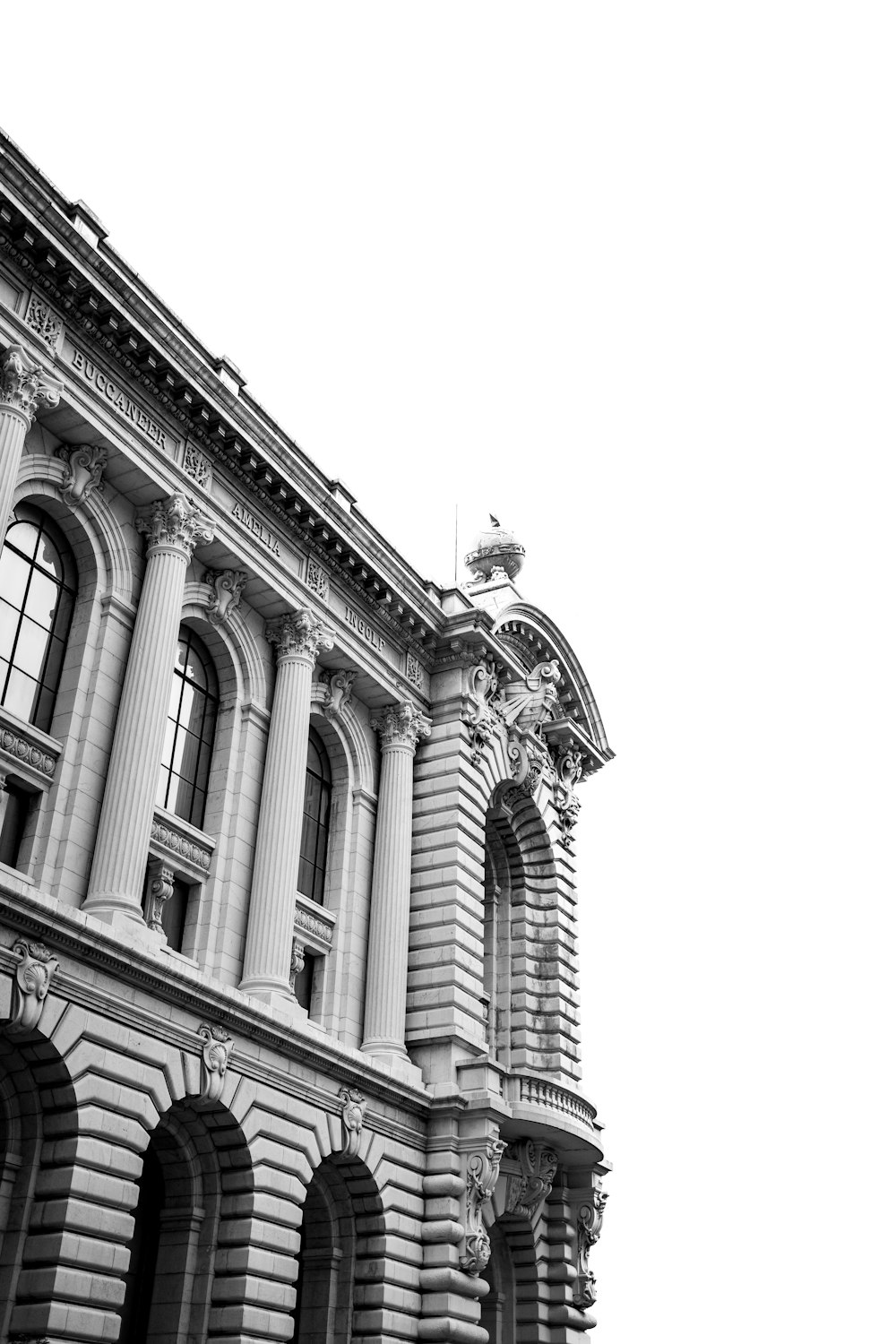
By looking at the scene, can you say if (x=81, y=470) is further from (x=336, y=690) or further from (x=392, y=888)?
(x=392, y=888)

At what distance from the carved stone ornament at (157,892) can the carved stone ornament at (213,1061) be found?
221 cm

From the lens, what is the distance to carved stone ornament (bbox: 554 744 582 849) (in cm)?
3812

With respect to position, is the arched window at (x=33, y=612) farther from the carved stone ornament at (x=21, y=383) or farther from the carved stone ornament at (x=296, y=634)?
the carved stone ornament at (x=296, y=634)

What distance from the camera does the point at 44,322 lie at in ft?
76.5

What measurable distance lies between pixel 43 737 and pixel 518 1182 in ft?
52.0

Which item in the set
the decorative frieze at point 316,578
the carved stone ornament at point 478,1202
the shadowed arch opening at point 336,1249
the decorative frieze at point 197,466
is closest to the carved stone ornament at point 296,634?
the decorative frieze at point 316,578

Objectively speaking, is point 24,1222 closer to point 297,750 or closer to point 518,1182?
point 297,750

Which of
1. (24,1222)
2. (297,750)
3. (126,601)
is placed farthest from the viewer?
(297,750)

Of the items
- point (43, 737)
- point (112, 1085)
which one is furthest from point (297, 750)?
point (112, 1085)

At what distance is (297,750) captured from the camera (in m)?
27.7

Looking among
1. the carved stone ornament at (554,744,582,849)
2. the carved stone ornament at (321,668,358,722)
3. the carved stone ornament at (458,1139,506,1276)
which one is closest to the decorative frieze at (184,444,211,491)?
the carved stone ornament at (321,668,358,722)

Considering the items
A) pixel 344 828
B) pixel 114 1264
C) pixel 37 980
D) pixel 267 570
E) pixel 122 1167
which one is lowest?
pixel 114 1264

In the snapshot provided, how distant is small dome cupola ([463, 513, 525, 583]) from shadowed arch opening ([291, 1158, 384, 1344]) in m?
20.4

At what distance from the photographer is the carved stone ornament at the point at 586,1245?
31.9 metres
